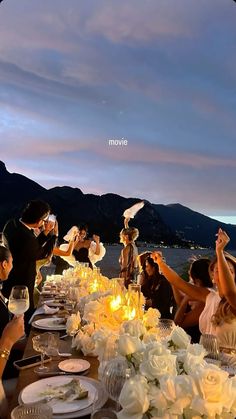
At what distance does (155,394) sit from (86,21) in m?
6.25

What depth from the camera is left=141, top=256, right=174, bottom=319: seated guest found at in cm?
398

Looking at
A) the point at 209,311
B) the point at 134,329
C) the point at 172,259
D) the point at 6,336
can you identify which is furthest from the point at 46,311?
the point at 172,259

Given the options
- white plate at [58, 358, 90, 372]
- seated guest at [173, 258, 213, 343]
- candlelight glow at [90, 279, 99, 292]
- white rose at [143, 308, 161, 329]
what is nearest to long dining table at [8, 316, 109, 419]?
white plate at [58, 358, 90, 372]

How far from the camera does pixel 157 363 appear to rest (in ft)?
2.77

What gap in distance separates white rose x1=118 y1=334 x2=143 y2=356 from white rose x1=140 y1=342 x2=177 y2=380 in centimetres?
4

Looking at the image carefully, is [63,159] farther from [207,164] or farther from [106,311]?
[106,311]

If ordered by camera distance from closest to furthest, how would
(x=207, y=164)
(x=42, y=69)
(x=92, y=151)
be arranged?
1. (x=42, y=69)
2. (x=92, y=151)
3. (x=207, y=164)

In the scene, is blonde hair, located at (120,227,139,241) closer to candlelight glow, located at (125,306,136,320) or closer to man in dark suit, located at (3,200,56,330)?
man in dark suit, located at (3,200,56,330)

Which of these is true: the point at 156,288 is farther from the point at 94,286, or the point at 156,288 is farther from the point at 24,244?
the point at 24,244

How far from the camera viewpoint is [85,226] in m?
5.84

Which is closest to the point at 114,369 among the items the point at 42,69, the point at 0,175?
the point at 42,69

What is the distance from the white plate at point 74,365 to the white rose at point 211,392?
836 mm

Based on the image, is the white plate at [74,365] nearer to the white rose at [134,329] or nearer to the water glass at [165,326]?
the water glass at [165,326]

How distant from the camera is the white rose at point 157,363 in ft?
2.72
